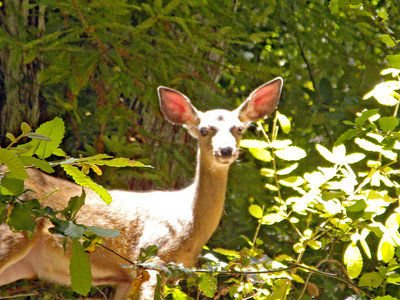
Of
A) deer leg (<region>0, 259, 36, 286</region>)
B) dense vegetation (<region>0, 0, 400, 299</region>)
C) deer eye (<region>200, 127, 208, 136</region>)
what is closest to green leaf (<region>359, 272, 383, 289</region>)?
dense vegetation (<region>0, 0, 400, 299</region>)

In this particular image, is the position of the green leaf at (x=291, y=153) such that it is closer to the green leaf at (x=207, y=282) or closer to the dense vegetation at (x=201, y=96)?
the dense vegetation at (x=201, y=96)

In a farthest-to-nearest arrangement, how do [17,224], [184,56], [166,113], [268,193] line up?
[268,193] → [184,56] → [166,113] → [17,224]

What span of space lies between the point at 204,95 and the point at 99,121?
0.96 meters

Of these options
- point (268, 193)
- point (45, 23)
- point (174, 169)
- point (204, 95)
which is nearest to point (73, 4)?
point (45, 23)

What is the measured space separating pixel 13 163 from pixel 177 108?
3.08m

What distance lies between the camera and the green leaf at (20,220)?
1.41m

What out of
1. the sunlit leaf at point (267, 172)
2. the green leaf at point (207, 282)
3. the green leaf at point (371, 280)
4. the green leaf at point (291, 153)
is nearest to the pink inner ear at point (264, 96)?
the sunlit leaf at point (267, 172)

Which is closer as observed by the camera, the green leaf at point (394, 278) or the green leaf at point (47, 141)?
the green leaf at point (47, 141)

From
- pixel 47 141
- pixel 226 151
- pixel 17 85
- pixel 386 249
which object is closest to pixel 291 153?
pixel 386 249

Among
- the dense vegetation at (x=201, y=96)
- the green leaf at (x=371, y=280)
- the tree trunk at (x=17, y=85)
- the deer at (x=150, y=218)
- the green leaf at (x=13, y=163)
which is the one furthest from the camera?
the tree trunk at (x=17, y=85)

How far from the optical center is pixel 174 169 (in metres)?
5.27

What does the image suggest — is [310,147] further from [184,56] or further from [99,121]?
[99,121]

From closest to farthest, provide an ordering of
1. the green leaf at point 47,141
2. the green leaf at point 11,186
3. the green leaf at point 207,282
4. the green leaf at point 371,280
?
1. the green leaf at point 11,186
2. the green leaf at point 47,141
3. the green leaf at point 371,280
4. the green leaf at point 207,282

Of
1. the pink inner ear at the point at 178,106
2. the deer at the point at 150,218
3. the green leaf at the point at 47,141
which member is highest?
the pink inner ear at the point at 178,106
